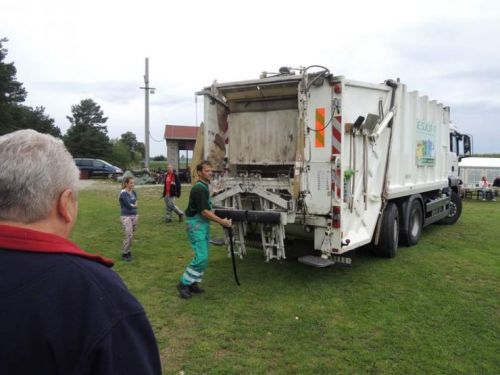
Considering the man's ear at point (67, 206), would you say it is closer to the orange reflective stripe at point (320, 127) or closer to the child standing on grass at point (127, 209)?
the orange reflective stripe at point (320, 127)

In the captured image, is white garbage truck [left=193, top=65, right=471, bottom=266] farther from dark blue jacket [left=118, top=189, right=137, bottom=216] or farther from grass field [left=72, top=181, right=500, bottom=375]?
dark blue jacket [left=118, top=189, right=137, bottom=216]

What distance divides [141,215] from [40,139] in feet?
38.6

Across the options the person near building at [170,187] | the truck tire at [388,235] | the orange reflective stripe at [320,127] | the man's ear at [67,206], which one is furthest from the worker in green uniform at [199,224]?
the person near building at [170,187]

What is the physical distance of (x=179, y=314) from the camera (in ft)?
16.0

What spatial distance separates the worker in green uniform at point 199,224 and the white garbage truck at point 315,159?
614 millimetres

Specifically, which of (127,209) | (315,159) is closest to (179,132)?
(127,209)

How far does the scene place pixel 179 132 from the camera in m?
32.2

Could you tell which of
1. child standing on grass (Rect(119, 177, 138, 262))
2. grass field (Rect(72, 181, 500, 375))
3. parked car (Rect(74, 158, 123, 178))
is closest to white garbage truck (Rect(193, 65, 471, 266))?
grass field (Rect(72, 181, 500, 375))

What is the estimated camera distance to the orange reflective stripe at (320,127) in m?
5.69

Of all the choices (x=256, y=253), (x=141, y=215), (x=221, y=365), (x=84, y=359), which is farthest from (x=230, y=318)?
(x=141, y=215)

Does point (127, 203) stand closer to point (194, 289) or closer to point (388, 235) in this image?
point (194, 289)

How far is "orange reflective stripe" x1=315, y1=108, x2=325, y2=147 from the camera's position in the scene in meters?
5.69

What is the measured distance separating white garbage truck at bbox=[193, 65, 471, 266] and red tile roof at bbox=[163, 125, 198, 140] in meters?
24.0

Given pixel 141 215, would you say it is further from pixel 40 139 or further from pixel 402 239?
pixel 40 139
